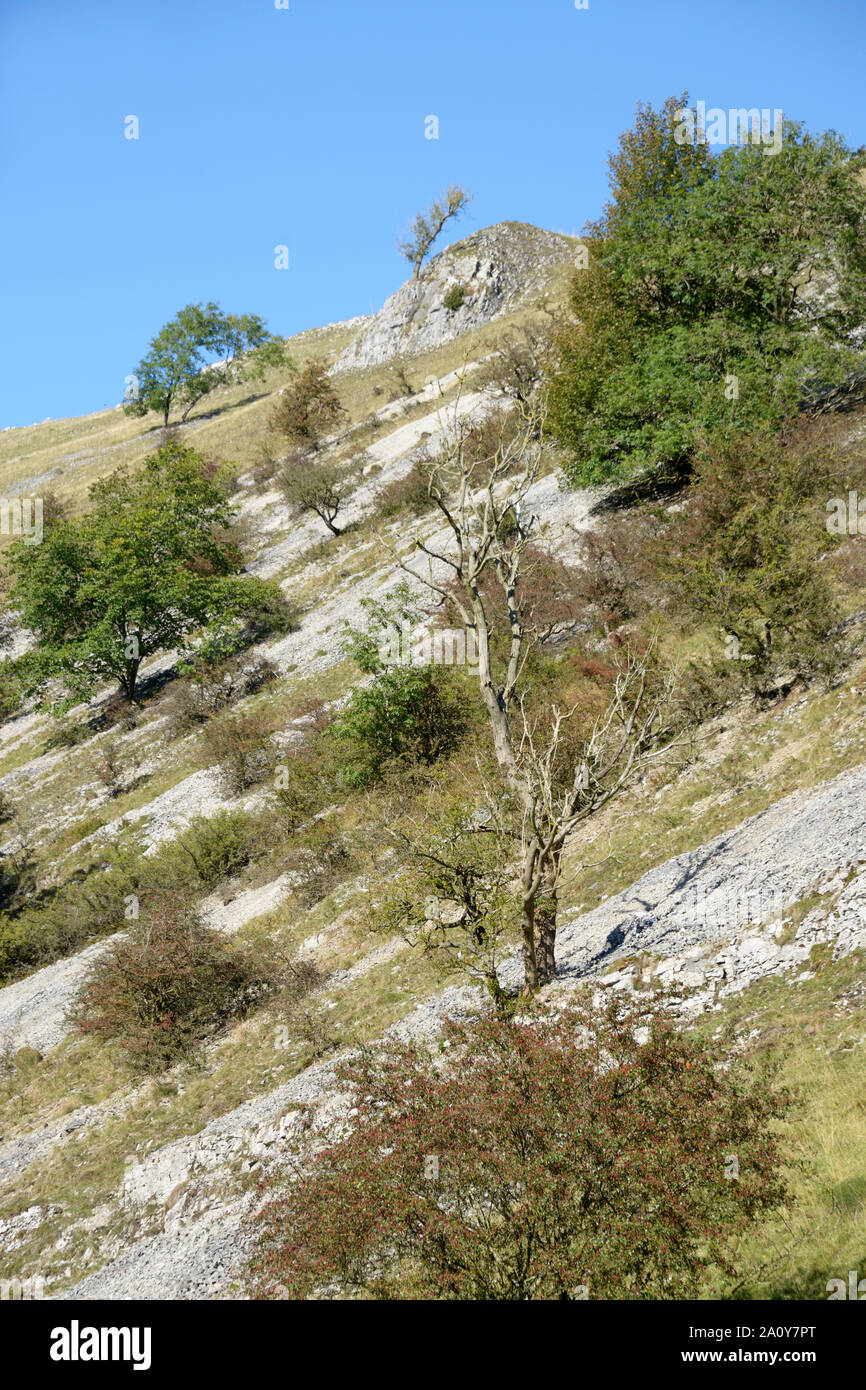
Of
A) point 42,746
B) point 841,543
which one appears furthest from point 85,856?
point 841,543

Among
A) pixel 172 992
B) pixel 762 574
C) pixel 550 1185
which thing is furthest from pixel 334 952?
pixel 550 1185

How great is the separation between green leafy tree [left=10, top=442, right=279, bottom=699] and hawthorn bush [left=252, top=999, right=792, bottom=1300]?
29585 mm

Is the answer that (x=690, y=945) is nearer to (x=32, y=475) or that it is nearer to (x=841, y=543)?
(x=841, y=543)

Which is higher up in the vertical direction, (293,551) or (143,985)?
(293,551)

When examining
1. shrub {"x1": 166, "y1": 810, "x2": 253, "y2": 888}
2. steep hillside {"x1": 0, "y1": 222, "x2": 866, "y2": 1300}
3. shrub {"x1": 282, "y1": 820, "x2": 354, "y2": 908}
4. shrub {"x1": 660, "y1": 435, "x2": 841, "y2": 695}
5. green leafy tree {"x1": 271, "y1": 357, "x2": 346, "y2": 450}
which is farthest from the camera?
green leafy tree {"x1": 271, "y1": 357, "x2": 346, "y2": 450}

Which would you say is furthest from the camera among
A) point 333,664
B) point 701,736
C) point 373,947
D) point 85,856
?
point 333,664

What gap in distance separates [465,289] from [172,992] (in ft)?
196

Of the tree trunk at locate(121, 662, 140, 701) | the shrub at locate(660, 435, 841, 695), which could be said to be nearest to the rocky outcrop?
the tree trunk at locate(121, 662, 140, 701)

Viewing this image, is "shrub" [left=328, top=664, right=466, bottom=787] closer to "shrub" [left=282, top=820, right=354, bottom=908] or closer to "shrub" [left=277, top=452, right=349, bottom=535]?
"shrub" [left=282, top=820, right=354, bottom=908]

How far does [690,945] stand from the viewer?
1074cm

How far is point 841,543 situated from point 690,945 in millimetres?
12391

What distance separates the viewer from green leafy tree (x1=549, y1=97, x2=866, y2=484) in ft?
84.6

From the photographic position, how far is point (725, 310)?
2744 cm

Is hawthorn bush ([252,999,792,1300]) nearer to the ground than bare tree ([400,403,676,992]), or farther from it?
nearer to the ground
